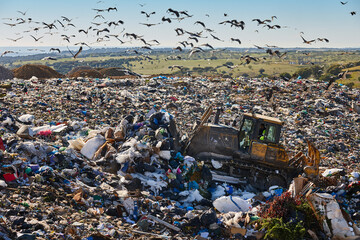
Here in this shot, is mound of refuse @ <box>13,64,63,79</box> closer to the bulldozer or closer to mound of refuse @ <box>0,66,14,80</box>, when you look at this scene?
mound of refuse @ <box>0,66,14,80</box>

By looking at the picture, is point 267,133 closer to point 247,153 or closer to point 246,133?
point 246,133

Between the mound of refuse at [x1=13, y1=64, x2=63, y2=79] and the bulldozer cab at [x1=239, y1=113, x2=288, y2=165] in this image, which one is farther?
the mound of refuse at [x1=13, y1=64, x2=63, y2=79]

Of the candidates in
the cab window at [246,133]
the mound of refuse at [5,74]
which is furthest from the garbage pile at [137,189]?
the mound of refuse at [5,74]

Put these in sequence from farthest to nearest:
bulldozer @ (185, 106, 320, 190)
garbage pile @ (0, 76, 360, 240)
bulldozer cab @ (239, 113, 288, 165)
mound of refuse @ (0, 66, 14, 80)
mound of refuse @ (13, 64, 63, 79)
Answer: mound of refuse @ (13, 64, 63, 79)
mound of refuse @ (0, 66, 14, 80)
bulldozer @ (185, 106, 320, 190)
bulldozer cab @ (239, 113, 288, 165)
garbage pile @ (0, 76, 360, 240)

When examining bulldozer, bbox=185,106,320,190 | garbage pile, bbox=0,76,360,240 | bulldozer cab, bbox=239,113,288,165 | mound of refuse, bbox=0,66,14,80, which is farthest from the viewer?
mound of refuse, bbox=0,66,14,80

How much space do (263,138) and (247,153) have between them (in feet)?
1.85

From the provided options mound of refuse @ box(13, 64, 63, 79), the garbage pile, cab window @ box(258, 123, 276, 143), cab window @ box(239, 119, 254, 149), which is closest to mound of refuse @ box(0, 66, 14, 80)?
Answer: mound of refuse @ box(13, 64, 63, 79)

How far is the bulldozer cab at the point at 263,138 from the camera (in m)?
6.79

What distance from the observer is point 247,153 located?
6980 mm

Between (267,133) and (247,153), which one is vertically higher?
(267,133)

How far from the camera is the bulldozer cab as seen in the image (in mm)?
6789

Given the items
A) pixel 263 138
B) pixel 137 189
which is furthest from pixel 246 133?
pixel 137 189

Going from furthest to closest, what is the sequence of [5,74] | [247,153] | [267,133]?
[5,74] < [247,153] < [267,133]

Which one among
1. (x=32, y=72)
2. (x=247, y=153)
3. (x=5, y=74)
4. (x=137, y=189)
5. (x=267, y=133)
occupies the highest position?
(x=32, y=72)
